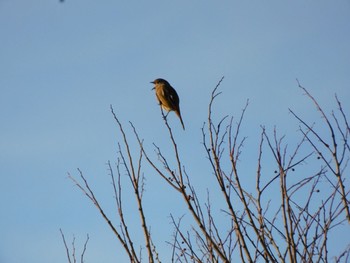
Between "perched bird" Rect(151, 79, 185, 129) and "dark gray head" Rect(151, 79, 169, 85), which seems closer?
"perched bird" Rect(151, 79, 185, 129)

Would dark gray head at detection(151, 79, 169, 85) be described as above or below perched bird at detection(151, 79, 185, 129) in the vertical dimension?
above

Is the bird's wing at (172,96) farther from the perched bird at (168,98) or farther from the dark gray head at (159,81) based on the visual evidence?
the dark gray head at (159,81)

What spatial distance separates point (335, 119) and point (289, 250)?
128 centimetres

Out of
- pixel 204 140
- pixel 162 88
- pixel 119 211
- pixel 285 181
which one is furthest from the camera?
pixel 162 88

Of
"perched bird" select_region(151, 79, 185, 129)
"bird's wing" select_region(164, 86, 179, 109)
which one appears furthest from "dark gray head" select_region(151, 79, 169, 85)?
"bird's wing" select_region(164, 86, 179, 109)

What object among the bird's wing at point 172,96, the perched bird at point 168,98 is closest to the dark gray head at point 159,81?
the perched bird at point 168,98

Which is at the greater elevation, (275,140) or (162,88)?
(162,88)

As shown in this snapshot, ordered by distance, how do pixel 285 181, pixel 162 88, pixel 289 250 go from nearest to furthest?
pixel 289 250, pixel 285 181, pixel 162 88

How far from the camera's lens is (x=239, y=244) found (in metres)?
3.36

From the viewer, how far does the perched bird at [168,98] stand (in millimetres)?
9172

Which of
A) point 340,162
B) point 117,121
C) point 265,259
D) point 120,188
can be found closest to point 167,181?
point 120,188

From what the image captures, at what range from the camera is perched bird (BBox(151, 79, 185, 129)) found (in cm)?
917

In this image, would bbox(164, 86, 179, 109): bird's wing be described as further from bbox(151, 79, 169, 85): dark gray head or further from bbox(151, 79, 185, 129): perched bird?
bbox(151, 79, 169, 85): dark gray head

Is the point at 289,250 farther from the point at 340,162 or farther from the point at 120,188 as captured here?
the point at 120,188
